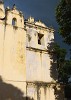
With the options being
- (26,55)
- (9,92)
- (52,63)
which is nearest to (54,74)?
(52,63)

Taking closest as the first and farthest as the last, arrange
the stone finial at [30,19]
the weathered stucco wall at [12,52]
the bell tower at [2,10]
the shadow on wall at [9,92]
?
the shadow on wall at [9,92]
the weathered stucco wall at [12,52]
the stone finial at [30,19]
the bell tower at [2,10]

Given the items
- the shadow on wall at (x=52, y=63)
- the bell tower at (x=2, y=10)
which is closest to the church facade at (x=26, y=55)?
the shadow on wall at (x=52, y=63)

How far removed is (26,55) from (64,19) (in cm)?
420

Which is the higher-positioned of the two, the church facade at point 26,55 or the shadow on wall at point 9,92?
the church facade at point 26,55

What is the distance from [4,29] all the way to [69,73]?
396 inches

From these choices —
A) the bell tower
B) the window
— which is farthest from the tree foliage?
the bell tower

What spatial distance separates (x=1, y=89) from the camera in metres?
17.8

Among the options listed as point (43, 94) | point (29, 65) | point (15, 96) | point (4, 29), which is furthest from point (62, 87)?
point (4, 29)

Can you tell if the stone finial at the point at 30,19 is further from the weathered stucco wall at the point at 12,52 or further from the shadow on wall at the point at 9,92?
the shadow on wall at the point at 9,92

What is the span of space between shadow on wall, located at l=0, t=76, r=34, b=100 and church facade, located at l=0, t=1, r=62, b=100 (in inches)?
11.6

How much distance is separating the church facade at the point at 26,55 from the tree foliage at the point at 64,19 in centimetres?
301

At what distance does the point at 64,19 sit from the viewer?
19141mm

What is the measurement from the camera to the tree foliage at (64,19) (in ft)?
61.8

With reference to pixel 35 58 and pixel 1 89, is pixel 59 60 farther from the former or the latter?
pixel 1 89
